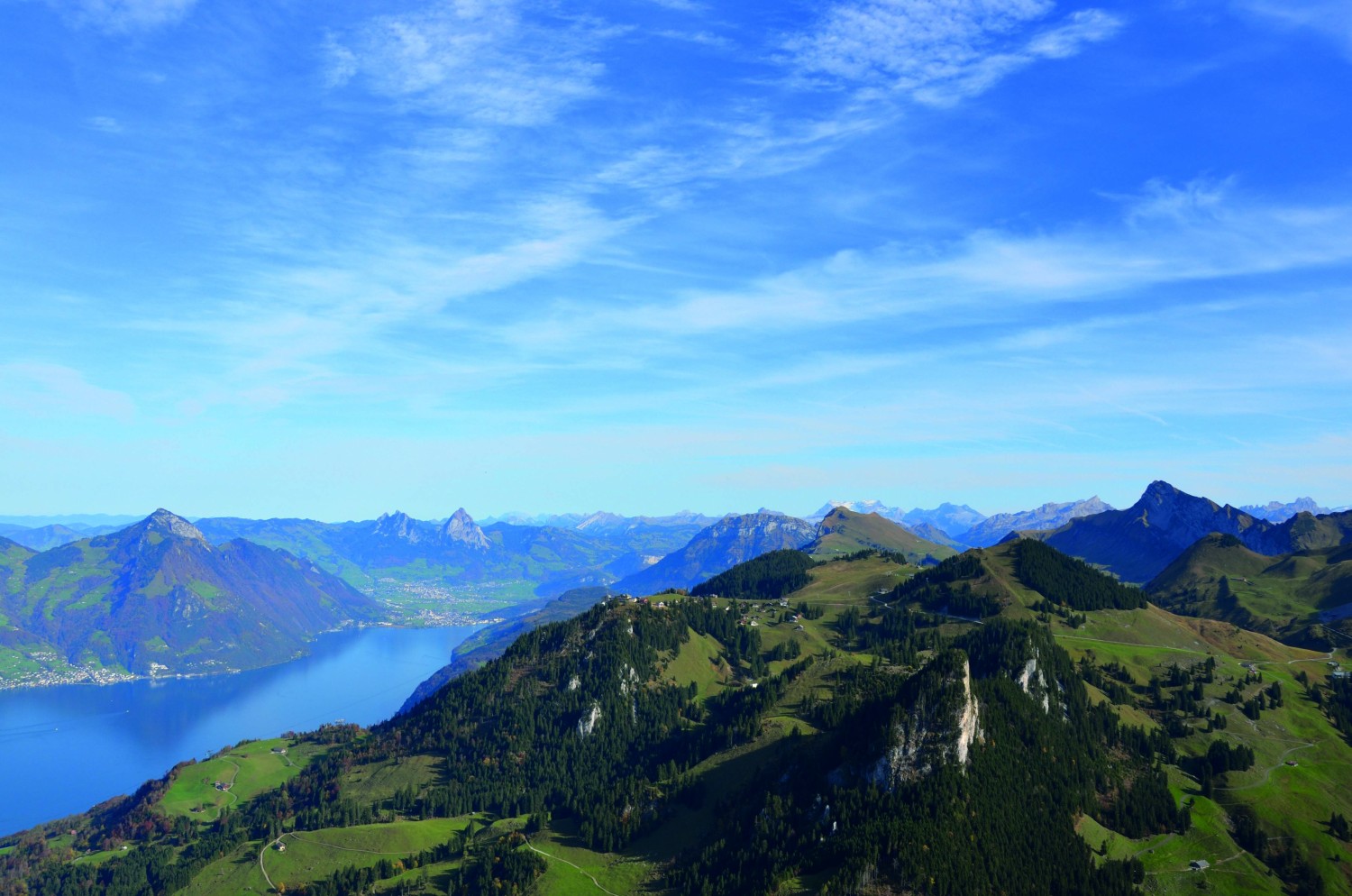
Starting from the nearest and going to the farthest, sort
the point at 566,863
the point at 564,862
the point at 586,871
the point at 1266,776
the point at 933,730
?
the point at 933,730 < the point at 586,871 < the point at 566,863 < the point at 564,862 < the point at 1266,776

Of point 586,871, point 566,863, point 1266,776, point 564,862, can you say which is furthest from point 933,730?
point 1266,776

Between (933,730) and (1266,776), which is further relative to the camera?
(1266,776)

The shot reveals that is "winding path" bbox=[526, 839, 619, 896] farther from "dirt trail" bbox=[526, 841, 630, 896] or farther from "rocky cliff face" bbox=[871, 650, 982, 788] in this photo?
"rocky cliff face" bbox=[871, 650, 982, 788]

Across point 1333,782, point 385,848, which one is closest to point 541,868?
point 385,848

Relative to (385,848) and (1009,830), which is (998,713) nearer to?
(1009,830)

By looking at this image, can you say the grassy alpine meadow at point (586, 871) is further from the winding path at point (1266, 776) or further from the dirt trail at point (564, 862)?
the winding path at point (1266, 776)

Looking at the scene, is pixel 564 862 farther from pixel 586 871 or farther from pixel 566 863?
pixel 586 871

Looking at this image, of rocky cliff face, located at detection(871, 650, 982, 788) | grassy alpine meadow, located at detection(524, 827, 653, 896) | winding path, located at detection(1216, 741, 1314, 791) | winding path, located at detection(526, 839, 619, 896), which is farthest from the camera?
winding path, located at detection(1216, 741, 1314, 791)

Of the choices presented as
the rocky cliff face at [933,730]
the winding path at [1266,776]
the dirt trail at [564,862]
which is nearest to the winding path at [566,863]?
the dirt trail at [564,862]

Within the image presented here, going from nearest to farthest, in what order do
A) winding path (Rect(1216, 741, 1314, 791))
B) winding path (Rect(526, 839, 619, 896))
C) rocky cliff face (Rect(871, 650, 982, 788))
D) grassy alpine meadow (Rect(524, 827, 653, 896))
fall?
winding path (Rect(526, 839, 619, 896)) → grassy alpine meadow (Rect(524, 827, 653, 896)) → rocky cliff face (Rect(871, 650, 982, 788)) → winding path (Rect(1216, 741, 1314, 791))

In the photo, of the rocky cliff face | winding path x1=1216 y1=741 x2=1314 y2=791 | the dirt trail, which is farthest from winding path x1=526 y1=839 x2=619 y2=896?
winding path x1=1216 y1=741 x2=1314 y2=791

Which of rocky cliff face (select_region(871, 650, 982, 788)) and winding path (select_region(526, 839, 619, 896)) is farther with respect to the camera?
rocky cliff face (select_region(871, 650, 982, 788))

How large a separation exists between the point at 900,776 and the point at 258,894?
13989 centimetres

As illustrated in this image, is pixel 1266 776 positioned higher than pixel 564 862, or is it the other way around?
pixel 1266 776
